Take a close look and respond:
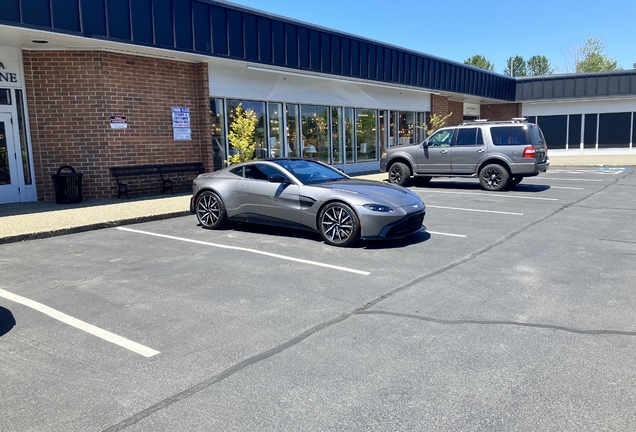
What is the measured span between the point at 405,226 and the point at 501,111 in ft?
87.2

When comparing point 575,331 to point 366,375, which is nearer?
point 366,375

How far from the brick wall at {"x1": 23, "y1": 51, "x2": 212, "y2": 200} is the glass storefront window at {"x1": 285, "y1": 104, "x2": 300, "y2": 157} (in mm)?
4916

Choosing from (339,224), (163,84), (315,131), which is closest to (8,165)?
(163,84)

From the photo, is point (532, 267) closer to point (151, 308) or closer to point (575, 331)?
point (575, 331)

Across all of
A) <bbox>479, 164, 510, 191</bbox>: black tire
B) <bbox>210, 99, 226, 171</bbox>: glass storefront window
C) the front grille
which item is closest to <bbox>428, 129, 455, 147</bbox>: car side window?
<bbox>479, 164, 510, 191</bbox>: black tire

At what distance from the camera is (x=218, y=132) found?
15000 mm

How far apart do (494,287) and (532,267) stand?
3.71 feet

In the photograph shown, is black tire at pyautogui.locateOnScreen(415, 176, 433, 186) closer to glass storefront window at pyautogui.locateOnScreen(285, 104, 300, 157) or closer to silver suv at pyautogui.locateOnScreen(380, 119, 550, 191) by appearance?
silver suv at pyautogui.locateOnScreen(380, 119, 550, 191)

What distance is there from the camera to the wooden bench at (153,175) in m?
12.8

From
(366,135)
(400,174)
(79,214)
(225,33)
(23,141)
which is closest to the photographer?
(79,214)

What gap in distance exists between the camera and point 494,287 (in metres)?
5.55

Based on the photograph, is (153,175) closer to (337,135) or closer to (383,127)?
(337,135)

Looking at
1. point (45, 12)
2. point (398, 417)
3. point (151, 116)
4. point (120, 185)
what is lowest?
point (398, 417)

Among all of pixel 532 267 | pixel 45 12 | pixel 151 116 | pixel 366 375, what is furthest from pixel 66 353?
pixel 151 116
